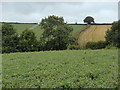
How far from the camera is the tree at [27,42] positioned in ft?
126

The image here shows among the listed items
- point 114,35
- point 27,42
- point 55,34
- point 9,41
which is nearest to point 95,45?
point 114,35

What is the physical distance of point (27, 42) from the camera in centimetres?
3853

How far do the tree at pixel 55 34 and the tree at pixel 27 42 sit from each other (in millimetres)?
2697

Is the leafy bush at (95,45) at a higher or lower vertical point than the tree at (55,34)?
lower

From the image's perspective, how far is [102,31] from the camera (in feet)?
176

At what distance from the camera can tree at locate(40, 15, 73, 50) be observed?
41500mm

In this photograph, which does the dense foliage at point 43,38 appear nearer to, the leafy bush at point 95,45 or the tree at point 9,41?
the tree at point 9,41

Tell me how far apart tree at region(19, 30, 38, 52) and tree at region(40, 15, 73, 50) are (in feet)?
8.85

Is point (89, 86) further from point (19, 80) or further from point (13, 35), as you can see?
point (13, 35)

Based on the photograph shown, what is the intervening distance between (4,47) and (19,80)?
32292mm

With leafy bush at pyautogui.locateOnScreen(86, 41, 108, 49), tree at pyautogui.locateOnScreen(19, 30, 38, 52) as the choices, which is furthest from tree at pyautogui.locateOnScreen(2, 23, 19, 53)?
leafy bush at pyautogui.locateOnScreen(86, 41, 108, 49)

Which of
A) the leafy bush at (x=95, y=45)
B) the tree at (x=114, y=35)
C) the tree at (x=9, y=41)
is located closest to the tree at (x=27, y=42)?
the tree at (x=9, y=41)

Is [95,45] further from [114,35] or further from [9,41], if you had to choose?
[9,41]

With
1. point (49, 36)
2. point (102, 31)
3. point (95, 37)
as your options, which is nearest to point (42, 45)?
point (49, 36)
